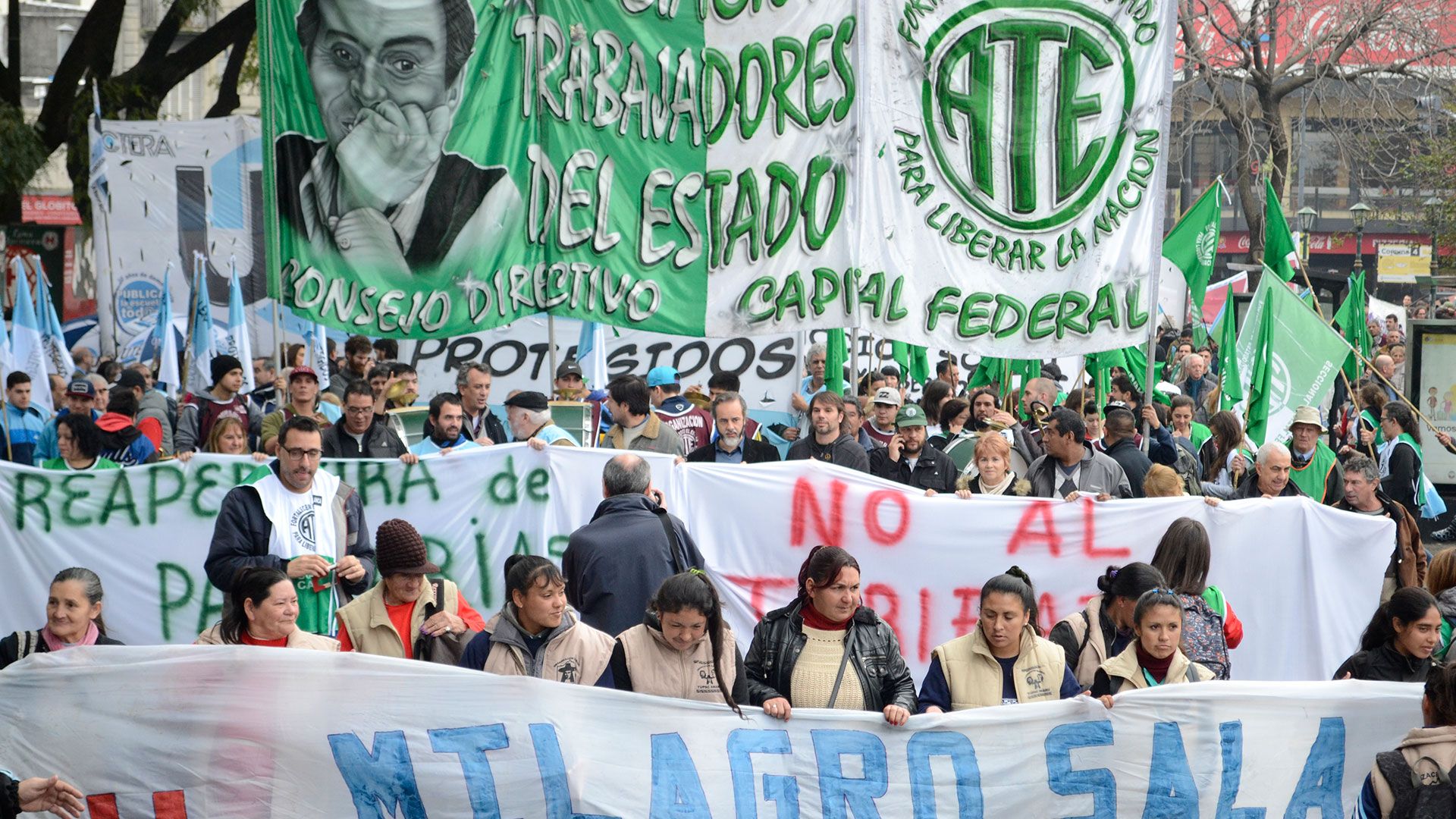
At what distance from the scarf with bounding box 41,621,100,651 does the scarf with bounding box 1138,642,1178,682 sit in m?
3.42

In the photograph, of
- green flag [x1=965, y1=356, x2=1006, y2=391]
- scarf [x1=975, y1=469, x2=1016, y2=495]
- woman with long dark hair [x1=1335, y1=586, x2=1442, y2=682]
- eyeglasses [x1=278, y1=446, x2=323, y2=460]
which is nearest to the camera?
woman with long dark hair [x1=1335, y1=586, x2=1442, y2=682]

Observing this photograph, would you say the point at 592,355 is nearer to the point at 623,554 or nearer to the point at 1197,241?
the point at 1197,241

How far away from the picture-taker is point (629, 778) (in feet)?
17.0

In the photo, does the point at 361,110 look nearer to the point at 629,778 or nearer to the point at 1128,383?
the point at 629,778

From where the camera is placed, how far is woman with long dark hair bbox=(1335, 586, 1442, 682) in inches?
209

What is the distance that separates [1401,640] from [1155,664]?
83 centimetres

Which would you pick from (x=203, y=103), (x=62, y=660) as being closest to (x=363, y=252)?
(x=62, y=660)

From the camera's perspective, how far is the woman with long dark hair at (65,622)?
5.27 meters

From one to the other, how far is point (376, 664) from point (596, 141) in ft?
13.7

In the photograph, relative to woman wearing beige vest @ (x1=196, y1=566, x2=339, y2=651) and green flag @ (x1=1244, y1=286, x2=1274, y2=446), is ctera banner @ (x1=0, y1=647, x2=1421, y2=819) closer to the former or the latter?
woman wearing beige vest @ (x1=196, y1=566, x2=339, y2=651)

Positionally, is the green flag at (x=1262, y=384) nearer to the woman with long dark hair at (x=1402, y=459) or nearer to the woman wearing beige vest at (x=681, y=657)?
the woman with long dark hair at (x=1402, y=459)

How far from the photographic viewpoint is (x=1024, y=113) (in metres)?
8.88

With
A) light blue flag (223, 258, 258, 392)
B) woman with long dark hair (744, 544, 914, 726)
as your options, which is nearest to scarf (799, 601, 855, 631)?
woman with long dark hair (744, 544, 914, 726)

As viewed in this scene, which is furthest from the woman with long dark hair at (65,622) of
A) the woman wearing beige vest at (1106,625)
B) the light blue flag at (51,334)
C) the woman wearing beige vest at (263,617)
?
the light blue flag at (51,334)
